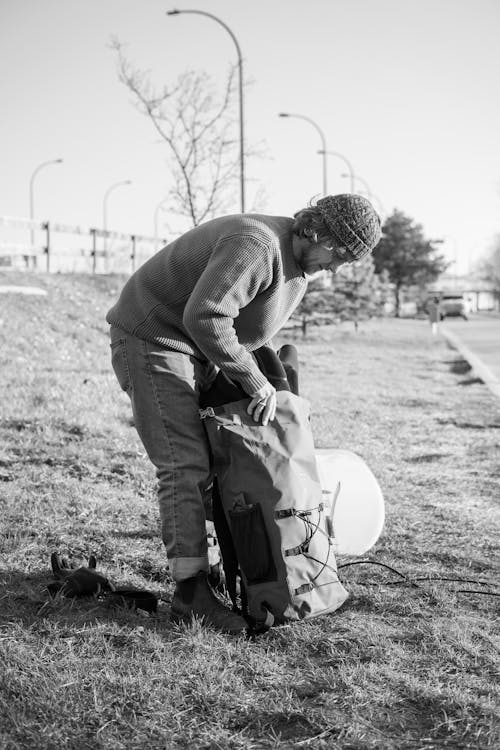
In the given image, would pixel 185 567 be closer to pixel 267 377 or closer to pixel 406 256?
pixel 267 377

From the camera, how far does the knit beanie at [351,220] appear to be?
3006 mm

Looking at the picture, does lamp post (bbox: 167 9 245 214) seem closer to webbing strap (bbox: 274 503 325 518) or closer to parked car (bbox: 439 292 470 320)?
webbing strap (bbox: 274 503 325 518)

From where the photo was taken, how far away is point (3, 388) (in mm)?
7453

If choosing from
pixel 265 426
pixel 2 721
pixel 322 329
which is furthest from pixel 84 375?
pixel 322 329

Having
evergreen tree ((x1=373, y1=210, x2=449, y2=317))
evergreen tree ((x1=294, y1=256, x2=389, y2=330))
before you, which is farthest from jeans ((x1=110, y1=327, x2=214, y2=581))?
evergreen tree ((x1=373, y1=210, x2=449, y2=317))

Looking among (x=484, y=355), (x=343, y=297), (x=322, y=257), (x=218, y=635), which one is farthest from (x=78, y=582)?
(x=343, y=297)

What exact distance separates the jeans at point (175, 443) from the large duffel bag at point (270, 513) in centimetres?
6

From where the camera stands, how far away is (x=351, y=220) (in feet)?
9.86

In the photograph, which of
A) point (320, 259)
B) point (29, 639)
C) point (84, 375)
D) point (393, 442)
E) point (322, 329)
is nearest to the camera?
point (29, 639)

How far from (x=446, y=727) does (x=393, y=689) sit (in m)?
0.24

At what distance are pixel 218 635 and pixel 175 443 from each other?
712 mm

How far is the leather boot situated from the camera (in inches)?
118

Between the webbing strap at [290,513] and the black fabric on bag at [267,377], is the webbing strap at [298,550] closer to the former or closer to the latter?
the webbing strap at [290,513]

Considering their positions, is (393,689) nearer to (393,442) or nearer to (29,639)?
(29,639)
